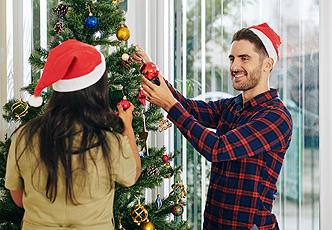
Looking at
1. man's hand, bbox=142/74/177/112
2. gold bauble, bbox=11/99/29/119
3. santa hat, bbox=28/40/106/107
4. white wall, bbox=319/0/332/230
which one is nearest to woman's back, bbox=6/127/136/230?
santa hat, bbox=28/40/106/107

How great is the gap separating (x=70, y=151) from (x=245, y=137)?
77 centimetres

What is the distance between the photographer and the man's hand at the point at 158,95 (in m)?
2.37

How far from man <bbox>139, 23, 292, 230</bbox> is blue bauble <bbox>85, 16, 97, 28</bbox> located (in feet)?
1.03

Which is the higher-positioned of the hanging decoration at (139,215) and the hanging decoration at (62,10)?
the hanging decoration at (62,10)

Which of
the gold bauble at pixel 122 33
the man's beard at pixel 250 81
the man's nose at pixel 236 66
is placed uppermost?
the gold bauble at pixel 122 33

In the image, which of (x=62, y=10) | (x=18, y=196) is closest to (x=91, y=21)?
(x=62, y=10)

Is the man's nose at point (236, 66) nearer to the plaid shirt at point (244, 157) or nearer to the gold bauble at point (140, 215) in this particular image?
the plaid shirt at point (244, 157)

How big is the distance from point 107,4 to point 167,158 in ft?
2.06

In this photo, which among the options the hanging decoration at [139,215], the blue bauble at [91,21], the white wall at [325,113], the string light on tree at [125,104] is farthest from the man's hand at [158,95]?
the white wall at [325,113]

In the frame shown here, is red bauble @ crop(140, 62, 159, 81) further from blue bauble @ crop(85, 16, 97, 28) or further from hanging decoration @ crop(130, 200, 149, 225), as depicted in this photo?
hanging decoration @ crop(130, 200, 149, 225)

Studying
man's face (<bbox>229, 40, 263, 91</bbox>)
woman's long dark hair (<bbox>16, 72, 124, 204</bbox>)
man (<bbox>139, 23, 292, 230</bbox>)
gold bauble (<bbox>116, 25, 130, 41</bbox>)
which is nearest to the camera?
woman's long dark hair (<bbox>16, 72, 124, 204</bbox>)

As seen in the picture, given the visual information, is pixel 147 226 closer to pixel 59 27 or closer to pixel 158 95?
pixel 158 95

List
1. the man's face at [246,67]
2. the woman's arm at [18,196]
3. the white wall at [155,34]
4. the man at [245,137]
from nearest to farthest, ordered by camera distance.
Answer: the woman's arm at [18,196] → the man at [245,137] → the man's face at [246,67] → the white wall at [155,34]

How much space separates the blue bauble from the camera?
219cm
